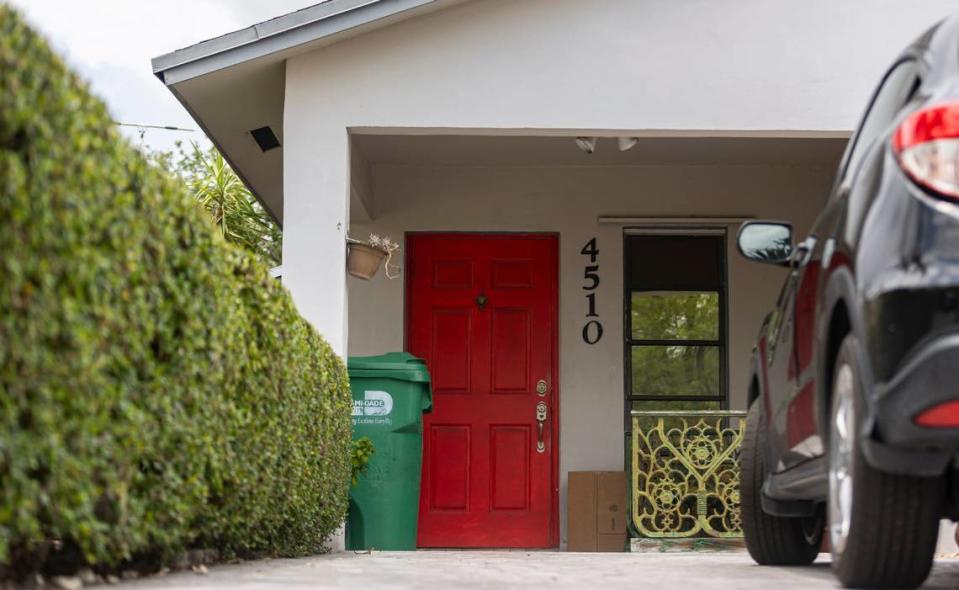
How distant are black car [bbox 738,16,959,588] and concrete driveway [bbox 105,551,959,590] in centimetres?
49

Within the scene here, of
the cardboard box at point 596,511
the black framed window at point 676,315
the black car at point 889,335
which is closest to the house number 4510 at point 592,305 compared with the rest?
the black framed window at point 676,315

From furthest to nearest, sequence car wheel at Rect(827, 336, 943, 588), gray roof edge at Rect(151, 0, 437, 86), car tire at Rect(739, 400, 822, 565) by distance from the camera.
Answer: gray roof edge at Rect(151, 0, 437, 86)
car tire at Rect(739, 400, 822, 565)
car wheel at Rect(827, 336, 943, 588)

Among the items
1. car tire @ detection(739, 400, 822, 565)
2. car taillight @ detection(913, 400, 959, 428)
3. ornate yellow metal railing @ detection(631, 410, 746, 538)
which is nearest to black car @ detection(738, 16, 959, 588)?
car taillight @ detection(913, 400, 959, 428)

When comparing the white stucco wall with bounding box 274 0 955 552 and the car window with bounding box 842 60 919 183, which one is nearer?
the car window with bounding box 842 60 919 183

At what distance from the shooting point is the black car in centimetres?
317

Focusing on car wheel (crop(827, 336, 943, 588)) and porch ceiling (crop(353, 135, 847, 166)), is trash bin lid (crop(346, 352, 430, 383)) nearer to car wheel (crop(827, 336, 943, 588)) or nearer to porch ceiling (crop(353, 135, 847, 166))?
porch ceiling (crop(353, 135, 847, 166))

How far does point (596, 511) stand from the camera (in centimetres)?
1087

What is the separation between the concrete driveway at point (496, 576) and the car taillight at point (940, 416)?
1182mm

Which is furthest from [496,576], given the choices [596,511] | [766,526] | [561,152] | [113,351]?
[561,152]

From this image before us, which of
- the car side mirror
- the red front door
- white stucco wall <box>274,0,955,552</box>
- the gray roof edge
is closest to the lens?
the car side mirror

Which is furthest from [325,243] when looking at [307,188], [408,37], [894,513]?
[894,513]

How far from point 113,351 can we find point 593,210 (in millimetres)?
8396

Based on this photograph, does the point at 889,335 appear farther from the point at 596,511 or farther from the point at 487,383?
the point at 487,383

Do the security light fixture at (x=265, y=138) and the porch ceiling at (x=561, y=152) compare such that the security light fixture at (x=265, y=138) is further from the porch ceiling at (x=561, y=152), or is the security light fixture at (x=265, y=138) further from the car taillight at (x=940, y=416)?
the car taillight at (x=940, y=416)
